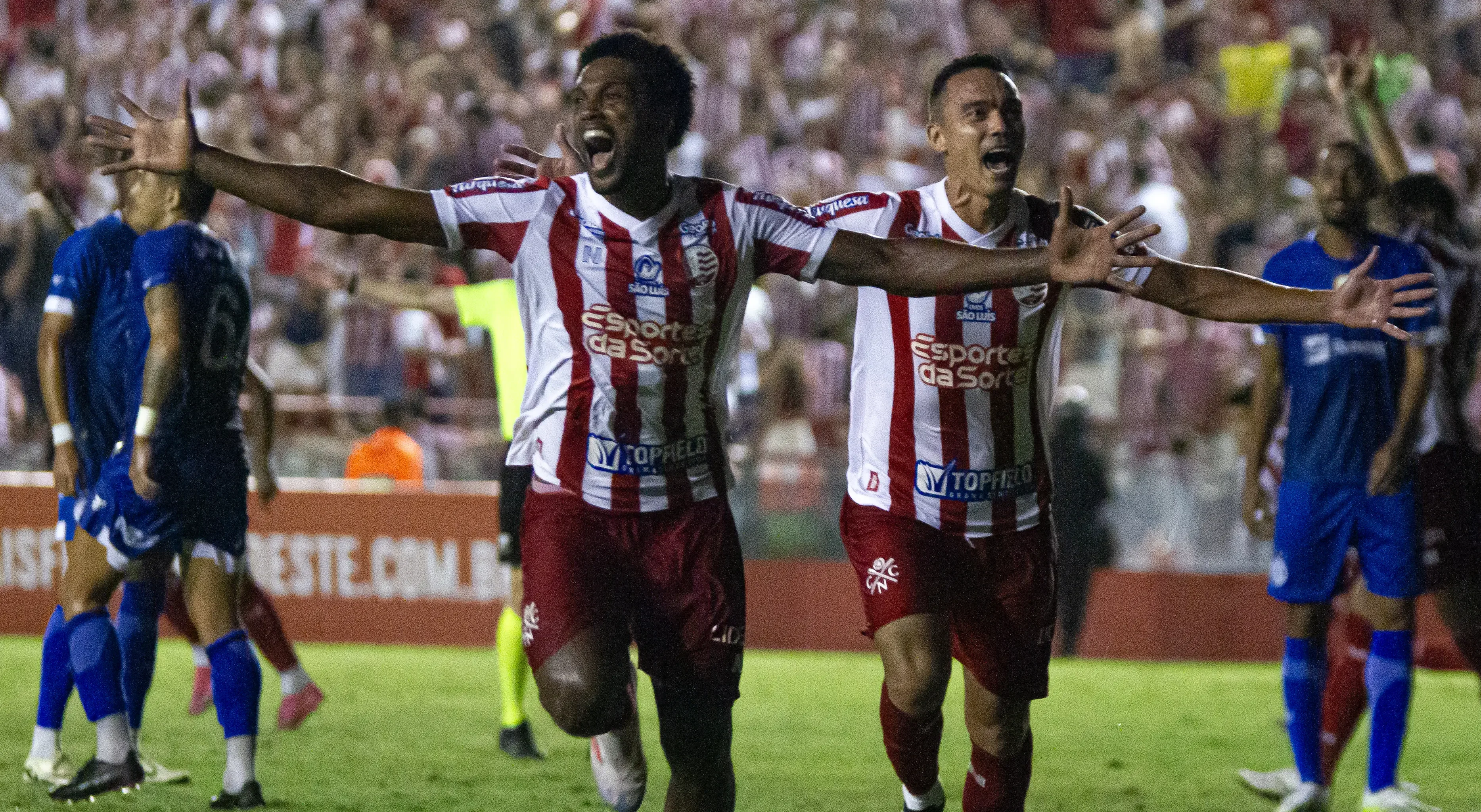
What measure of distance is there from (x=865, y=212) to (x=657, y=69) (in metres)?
1.01

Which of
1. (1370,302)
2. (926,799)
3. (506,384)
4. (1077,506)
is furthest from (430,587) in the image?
(1370,302)

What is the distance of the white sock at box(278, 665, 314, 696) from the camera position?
27.2ft

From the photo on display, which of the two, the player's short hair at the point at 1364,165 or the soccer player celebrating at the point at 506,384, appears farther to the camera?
the soccer player celebrating at the point at 506,384

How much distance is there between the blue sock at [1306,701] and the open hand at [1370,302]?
8.26 ft

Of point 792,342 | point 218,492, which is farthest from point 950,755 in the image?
point 792,342

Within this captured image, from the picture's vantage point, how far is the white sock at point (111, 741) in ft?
21.5

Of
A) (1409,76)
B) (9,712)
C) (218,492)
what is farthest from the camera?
(1409,76)

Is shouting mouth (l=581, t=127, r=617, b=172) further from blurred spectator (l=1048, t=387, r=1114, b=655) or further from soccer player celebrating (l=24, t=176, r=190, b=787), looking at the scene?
blurred spectator (l=1048, t=387, r=1114, b=655)

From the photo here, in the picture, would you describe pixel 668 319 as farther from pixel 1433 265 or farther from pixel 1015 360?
pixel 1433 265

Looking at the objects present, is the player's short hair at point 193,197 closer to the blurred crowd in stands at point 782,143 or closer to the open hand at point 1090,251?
the open hand at point 1090,251

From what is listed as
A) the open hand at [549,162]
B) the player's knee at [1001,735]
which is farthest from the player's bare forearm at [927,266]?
the open hand at [549,162]

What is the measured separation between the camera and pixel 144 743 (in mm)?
8117

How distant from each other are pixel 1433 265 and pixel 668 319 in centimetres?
375

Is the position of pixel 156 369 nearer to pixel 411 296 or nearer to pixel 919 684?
pixel 411 296
